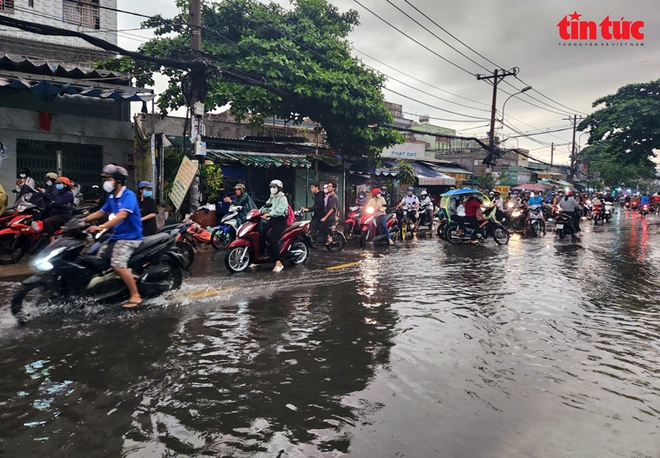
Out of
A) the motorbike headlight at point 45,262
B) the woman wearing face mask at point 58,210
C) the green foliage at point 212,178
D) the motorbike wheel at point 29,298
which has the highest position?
the green foliage at point 212,178

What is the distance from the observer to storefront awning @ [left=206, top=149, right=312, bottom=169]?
49.4ft

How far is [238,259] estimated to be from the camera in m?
8.52

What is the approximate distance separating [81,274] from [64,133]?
29.7 feet

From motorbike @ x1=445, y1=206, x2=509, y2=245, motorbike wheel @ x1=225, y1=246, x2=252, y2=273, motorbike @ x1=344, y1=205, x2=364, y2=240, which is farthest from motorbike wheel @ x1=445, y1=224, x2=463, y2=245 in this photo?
motorbike wheel @ x1=225, y1=246, x2=252, y2=273

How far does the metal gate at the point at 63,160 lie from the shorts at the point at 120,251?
827cm

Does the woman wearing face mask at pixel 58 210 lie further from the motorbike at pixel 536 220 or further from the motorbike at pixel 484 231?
the motorbike at pixel 536 220

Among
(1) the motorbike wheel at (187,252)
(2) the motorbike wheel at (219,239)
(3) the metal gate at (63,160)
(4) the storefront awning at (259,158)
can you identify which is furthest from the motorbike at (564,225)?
(3) the metal gate at (63,160)

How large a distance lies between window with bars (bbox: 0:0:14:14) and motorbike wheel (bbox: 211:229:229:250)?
13.5 metres

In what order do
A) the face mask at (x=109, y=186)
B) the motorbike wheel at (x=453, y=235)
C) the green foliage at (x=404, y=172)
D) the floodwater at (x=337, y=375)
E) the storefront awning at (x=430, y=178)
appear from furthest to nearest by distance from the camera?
the storefront awning at (x=430, y=178) → the green foliage at (x=404, y=172) → the motorbike wheel at (x=453, y=235) → the face mask at (x=109, y=186) → the floodwater at (x=337, y=375)

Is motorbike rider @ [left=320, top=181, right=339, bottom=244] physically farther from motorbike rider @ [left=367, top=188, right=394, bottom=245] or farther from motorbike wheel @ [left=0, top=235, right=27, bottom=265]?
motorbike wheel @ [left=0, top=235, right=27, bottom=265]

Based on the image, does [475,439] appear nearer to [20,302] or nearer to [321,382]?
[321,382]

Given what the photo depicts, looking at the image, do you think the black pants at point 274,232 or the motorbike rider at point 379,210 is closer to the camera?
the black pants at point 274,232

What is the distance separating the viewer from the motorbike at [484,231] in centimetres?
1405

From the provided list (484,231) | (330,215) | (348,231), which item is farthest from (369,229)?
(484,231)
